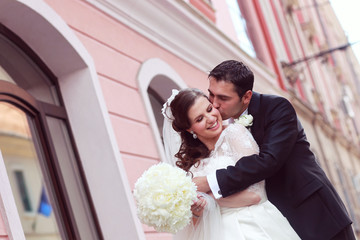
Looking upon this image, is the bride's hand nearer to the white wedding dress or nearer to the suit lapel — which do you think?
the white wedding dress

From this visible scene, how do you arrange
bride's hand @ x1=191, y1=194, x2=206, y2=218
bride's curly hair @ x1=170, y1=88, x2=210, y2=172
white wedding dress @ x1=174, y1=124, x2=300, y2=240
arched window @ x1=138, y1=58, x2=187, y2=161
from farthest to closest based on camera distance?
1. arched window @ x1=138, y1=58, x2=187, y2=161
2. bride's curly hair @ x1=170, y1=88, x2=210, y2=172
3. white wedding dress @ x1=174, y1=124, x2=300, y2=240
4. bride's hand @ x1=191, y1=194, x2=206, y2=218

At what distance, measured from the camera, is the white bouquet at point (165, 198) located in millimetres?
3395

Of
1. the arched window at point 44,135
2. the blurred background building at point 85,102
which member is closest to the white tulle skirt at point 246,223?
the blurred background building at point 85,102

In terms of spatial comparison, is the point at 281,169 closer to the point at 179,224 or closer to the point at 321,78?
the point at 179,224

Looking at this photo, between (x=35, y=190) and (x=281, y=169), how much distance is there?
20.2 feet

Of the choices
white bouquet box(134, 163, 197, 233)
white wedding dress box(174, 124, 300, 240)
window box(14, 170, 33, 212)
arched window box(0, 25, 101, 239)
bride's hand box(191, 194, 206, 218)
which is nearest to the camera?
white bouquet box(134, 163, 197, 233)

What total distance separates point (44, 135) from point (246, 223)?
2.49 metres

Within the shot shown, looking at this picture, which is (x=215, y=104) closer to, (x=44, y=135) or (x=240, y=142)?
(x=240, y=142)

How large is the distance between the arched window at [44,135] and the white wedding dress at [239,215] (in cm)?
207

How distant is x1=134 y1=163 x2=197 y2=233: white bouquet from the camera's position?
3395 mm

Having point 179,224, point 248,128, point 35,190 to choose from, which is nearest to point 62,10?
point 248,128

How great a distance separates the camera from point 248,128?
3893mm

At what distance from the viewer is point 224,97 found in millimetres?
3754

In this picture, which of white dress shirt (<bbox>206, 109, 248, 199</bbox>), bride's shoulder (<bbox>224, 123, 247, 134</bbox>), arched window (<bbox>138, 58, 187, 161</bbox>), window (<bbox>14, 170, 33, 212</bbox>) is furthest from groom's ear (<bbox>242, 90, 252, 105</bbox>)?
window (<bbox>14, 170, 33, 212</bbox>)
